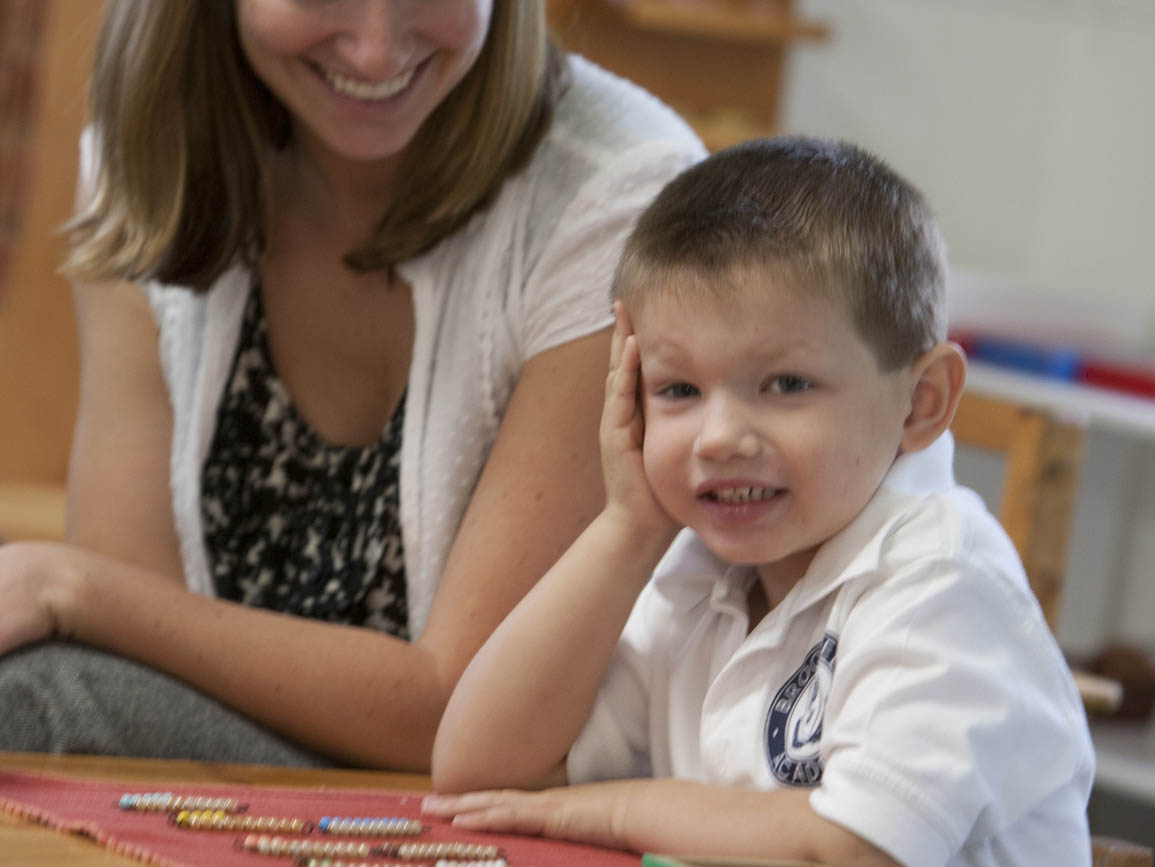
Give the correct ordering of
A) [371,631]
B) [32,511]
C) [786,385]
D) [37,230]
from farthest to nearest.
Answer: [37,230]
[32,511]
[371,631]
[786,385]

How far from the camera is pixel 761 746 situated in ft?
3.19

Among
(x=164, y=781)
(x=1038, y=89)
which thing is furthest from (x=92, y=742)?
(x=1038, y=89)

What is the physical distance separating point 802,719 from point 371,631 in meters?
0.43

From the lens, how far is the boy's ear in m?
1.01

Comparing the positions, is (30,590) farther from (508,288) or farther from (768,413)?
(768,413)

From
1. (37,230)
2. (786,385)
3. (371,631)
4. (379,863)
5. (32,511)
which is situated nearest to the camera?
(379,863)

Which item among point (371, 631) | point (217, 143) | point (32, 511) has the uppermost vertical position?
point (217, 143)

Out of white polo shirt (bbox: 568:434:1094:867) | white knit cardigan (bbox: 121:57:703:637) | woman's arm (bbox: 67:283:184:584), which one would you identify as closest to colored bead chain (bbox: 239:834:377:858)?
white polo shirt (bbox: 568:434:1094:867)

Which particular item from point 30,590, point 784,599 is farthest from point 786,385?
point 30,590

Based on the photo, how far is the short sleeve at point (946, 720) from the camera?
0.85 metres

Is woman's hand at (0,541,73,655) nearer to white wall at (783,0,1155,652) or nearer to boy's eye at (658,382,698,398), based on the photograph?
boy's eye at (658,382,698,398)

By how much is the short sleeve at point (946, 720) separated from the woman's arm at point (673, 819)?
0.02 m

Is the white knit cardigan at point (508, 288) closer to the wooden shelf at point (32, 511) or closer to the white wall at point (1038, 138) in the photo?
the wooden shelf at point (32, 511)

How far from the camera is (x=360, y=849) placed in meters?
0.88
